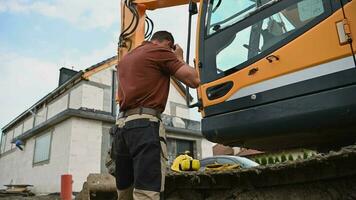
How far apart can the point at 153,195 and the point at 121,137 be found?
536 mm

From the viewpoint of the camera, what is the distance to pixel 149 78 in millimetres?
2896

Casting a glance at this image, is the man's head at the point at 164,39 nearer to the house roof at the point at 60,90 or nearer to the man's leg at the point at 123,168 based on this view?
the man's leg at the point at 123,168

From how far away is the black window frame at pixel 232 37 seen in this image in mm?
3148

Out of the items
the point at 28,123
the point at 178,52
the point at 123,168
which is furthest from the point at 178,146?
the point at 123,168

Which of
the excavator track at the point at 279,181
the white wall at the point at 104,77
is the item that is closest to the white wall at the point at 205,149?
the white wall at the point at 104,77

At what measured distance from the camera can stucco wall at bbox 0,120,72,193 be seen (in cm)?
1661

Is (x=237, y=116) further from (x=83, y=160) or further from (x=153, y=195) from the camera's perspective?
(x=83, y=160)

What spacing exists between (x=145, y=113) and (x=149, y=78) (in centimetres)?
28

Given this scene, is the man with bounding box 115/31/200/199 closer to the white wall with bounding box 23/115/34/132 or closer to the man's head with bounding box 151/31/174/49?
the man's head with bounding box 151/31/174/49

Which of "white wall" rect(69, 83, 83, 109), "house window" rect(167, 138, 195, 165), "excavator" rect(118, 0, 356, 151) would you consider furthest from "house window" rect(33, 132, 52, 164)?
"excavator" rect(118, 0, 356, 151)

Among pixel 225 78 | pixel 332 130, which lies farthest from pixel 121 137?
pixel 332 130

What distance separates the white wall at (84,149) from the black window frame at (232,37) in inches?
510

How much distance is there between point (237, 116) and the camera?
3.36 m

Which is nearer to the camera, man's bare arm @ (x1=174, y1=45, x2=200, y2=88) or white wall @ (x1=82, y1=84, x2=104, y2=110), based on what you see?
man's bare arm @ (x1=174, y1=45, x2=200, y2=88)
